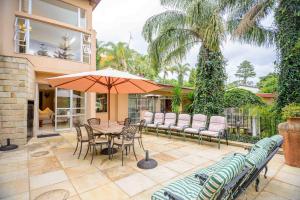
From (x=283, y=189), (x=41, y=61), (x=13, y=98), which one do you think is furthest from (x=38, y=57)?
(x=283, y=189)

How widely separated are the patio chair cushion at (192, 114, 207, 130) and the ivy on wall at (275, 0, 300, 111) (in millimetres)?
2565

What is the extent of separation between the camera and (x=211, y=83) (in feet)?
24.3

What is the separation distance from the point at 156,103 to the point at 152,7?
7.08 m

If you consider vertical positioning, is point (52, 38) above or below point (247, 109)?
above

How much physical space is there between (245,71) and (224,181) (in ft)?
194

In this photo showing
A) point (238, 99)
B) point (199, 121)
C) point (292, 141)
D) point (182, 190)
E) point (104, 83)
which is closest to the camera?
point (182, 190)

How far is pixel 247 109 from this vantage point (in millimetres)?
6938

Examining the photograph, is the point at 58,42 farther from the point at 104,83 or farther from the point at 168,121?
Result: the point at 168,121

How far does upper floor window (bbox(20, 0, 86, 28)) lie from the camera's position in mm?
8859

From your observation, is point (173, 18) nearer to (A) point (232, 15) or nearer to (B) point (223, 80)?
(A) point (232, 15)

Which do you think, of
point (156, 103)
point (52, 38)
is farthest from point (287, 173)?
point (52, 38)

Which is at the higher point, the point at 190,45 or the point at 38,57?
the point at 190,45

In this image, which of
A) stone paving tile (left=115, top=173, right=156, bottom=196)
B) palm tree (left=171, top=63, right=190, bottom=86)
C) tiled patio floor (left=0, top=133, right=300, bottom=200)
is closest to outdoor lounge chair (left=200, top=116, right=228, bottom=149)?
tiled patio floor (left=0, top=133, right=300, bottom=200)

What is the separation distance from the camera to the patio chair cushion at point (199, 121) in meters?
6.67
